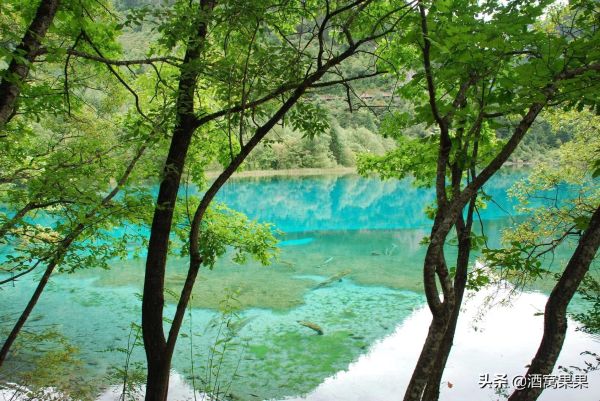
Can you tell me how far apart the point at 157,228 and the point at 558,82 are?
8.66 ft

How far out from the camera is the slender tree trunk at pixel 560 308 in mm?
2398

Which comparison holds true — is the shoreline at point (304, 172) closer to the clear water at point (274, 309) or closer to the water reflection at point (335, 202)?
the water reflection at point (335, 202)

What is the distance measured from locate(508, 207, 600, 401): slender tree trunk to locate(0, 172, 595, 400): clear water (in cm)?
68

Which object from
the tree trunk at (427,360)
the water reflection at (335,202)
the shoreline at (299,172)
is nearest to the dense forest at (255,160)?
the tree trunk at (427,360)

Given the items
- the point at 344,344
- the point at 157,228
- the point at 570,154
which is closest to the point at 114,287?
the point at 344,344

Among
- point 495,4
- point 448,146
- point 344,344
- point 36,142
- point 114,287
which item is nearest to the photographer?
point 448,146

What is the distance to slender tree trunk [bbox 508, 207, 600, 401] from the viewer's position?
2398 mm

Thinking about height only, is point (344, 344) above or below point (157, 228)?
below

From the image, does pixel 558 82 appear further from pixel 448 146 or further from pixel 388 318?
pixel 388 318

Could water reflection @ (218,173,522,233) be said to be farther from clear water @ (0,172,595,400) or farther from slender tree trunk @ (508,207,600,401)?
slender tree trunk @ (508,207,600,401)

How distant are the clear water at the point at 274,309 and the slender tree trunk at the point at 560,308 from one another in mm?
677

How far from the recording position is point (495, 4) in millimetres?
2717

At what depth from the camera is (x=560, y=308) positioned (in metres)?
2.43

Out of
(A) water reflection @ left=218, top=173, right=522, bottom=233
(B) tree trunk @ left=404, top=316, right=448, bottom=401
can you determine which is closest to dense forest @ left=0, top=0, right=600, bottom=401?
(B) tree trunk @ left=404, top=316, right=448, bottom=401
